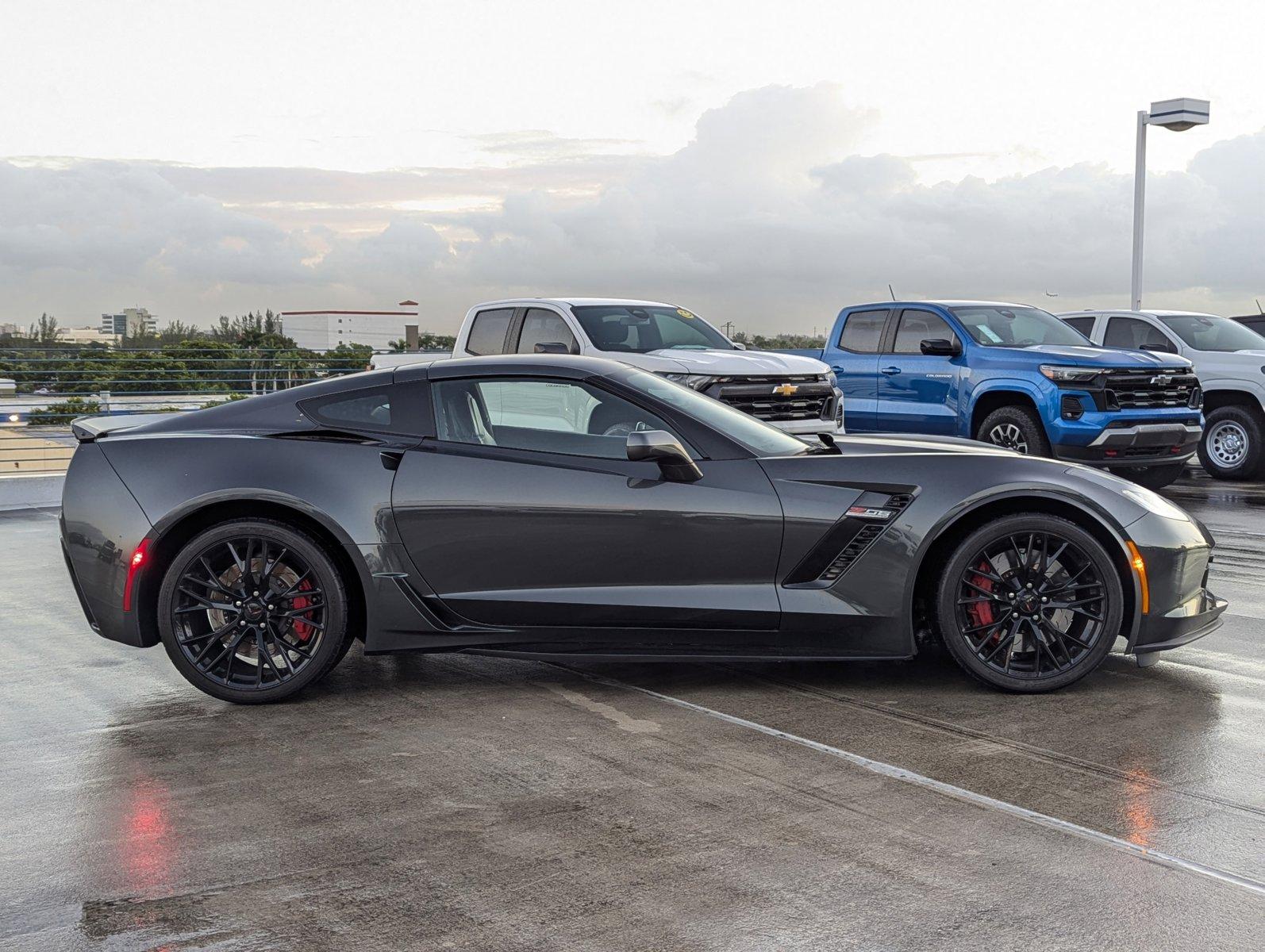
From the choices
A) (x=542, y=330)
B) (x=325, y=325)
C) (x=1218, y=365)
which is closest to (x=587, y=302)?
(x=542, y=330)

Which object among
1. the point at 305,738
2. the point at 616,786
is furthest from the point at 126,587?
the point at 616,786

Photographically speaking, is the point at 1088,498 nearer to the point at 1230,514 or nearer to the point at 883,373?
the point at 1230,514

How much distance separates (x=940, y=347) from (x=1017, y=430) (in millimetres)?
1206

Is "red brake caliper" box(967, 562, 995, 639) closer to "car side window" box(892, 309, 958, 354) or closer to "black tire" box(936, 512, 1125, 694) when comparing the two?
"black tire" box(936, 512, 1125, 694)

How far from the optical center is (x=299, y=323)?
71.7 meters

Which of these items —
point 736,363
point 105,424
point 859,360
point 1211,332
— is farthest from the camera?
point 1211,332

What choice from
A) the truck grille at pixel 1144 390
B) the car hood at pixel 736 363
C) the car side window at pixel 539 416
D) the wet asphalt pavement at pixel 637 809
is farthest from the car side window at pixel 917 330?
the car side window at pixel 539 416

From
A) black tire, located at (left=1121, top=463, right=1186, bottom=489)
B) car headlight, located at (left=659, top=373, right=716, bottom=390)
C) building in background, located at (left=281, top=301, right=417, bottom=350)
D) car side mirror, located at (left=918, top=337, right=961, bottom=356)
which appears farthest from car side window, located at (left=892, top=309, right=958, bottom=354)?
building in background, located at (left=281, top=301, right=417, bottom=350)

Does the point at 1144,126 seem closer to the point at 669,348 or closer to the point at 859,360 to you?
the point at 859,360

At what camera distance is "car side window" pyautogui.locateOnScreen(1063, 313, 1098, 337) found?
16.2 m

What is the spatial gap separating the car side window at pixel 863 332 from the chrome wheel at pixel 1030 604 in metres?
9.56

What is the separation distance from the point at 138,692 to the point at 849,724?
3.11 m

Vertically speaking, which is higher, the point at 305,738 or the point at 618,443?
the point at 618,443

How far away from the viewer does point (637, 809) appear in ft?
13.4
